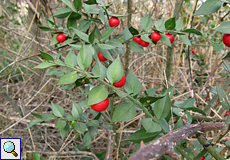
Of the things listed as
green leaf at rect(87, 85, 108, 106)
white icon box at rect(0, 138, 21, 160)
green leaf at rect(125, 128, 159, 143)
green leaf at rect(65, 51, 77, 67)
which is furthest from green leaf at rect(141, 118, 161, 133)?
white icon box at rect(0, 138, 21, 160)

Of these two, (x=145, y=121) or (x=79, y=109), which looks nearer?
(x=145, y=121)

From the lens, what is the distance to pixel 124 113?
492 millimetres

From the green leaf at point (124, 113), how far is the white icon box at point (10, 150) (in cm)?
95

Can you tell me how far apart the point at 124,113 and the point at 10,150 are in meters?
1.01

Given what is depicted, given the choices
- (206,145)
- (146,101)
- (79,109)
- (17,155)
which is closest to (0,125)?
(17,155)

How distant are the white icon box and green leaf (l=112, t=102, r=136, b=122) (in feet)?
3.11

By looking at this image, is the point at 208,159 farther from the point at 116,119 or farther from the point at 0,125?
the point at 0,125

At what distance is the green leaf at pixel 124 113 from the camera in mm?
481

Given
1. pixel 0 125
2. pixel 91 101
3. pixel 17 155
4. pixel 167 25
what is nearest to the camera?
pixel 91 101

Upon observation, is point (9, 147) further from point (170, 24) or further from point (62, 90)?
point (170, 24)

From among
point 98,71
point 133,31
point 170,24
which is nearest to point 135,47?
point 133,31

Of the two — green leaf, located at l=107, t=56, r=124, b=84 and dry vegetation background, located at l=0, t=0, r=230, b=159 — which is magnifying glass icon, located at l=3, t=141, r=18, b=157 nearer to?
dry vegetation background, located at l=0, t=0, r=230, b=159

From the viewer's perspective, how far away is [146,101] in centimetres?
48

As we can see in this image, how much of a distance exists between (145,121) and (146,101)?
0.07 m
